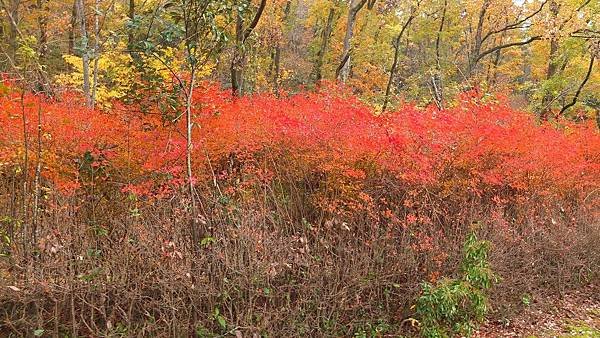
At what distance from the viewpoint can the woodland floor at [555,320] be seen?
6.83 metres

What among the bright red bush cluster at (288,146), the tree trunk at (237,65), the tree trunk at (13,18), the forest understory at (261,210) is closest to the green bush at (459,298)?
the forest understory at (261,210)

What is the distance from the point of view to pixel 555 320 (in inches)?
288

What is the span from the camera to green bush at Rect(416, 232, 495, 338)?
227 inches

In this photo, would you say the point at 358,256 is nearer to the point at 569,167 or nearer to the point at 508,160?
the point at 508,160

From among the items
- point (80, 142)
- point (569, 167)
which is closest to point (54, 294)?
point (80, 142)

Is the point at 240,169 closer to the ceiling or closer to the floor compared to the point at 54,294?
closer to the ceiling

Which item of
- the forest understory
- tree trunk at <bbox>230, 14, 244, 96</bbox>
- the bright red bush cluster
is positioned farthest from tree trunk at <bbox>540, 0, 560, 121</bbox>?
tree trunk at <bbox>230, 14, 244, 96</bbox>

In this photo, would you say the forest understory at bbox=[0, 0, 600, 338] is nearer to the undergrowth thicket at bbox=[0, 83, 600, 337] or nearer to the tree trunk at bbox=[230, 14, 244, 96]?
the undergrowth thicket at bbox=[0, 83, 600, 337]

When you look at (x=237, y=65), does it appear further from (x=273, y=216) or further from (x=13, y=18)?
(x=273, y=216)

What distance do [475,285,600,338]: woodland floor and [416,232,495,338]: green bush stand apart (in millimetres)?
846

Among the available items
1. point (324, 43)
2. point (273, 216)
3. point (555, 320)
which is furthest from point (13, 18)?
point (324, 43)

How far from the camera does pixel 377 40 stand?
20.4m

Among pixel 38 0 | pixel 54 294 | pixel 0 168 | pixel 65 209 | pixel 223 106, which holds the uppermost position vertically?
pixel 38 0

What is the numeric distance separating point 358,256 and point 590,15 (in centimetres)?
1150
